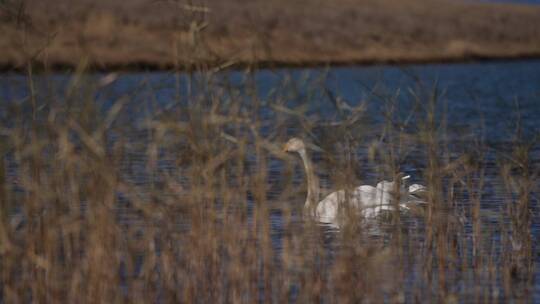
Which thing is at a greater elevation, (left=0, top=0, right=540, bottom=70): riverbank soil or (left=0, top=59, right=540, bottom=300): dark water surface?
(left=0, top=0, right=540, bottom=70): riverbank soil

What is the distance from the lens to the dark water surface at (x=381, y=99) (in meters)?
5.28

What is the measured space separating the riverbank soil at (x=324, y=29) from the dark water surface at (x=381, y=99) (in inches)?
56.0

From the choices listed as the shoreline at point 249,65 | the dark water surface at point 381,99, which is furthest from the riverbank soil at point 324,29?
the dark water surface at point 381,99

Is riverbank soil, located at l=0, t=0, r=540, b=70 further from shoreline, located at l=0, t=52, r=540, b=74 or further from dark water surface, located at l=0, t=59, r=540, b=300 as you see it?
dark water surface, located at l=0, t=59, r=540, b=300

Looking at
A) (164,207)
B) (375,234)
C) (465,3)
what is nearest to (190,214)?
(164,207)

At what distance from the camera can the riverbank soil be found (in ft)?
98.8

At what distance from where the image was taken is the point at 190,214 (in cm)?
551

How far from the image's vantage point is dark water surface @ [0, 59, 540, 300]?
5.28 meters

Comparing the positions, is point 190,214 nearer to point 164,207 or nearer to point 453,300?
point 164,207

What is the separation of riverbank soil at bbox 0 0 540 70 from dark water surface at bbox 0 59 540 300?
142cm

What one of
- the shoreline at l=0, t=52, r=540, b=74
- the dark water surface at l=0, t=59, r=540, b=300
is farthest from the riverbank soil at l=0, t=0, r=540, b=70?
the dark water surface at l=0, t=59, r=540, b=300

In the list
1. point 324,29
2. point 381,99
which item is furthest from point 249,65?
point 324,29

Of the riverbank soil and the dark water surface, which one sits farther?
the riverbank soil

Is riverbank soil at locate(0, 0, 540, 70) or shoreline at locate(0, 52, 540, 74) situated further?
riverbank soil at locate(0, 0, 540, 70)
